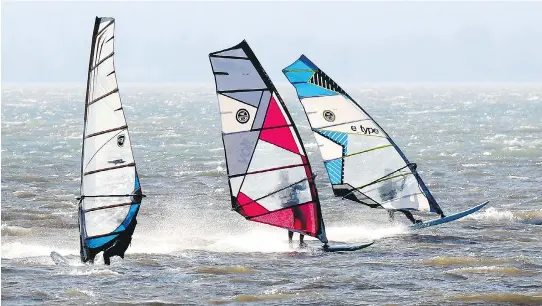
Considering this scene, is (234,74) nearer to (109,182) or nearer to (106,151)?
(106,151)

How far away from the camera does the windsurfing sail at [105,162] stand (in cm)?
1980

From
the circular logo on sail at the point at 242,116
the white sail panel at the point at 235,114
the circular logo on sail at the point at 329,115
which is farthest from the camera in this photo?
the circular logo on sail at the point at 329,115

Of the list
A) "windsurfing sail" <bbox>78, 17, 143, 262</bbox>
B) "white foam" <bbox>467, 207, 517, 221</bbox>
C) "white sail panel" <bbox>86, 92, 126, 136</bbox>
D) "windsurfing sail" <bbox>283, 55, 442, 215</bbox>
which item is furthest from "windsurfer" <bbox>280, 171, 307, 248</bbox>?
"white foam" <bbox>467, 207, 517, 221</bbox>

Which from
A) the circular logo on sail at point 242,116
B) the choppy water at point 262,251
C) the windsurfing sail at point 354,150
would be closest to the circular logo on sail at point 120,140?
the circular logo on sail at point 242,116

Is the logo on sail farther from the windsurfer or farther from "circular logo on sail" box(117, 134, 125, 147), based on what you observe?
"circular logo on sail" box(117, 134, 125, 147)

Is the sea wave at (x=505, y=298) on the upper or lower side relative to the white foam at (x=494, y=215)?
lower

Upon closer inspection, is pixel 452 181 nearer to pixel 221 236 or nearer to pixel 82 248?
pixel 221 236

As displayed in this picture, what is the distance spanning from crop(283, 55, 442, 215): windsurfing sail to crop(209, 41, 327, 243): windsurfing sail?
2.87m

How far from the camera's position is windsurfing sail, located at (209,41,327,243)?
21156mm

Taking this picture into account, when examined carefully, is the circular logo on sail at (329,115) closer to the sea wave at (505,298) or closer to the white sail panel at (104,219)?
the white sail panel at (104,219)

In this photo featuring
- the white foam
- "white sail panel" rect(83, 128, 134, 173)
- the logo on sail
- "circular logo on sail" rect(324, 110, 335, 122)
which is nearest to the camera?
"white sail panel" rect(83, 128, 134, 173)

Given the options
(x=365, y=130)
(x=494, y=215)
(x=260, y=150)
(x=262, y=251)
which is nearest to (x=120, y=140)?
(x=260, y=150)

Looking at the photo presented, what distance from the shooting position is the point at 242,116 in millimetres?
21500

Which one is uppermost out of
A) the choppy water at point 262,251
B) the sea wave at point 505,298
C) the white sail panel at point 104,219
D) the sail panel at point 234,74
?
the sail panel at point 234,74
